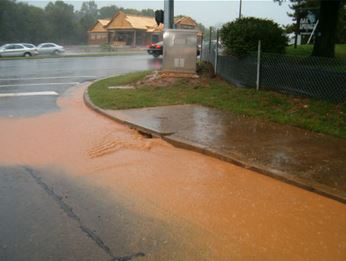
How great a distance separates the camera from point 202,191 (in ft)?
17.2

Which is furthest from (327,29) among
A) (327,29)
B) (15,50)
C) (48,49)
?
(48,49)

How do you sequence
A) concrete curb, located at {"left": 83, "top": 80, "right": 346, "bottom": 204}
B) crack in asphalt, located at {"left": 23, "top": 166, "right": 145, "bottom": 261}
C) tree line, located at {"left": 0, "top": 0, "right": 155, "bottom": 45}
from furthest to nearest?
tree line, located at {"left": 0, "top": 0, "right": 155, "bottom": 45}
concrete curb, located at {"left": 83, "top": 80, "right": 346, "bottom": 204}
crack in asphalt, located at {"left": 23, "top": 166, "right": 145, "bottom": 261}

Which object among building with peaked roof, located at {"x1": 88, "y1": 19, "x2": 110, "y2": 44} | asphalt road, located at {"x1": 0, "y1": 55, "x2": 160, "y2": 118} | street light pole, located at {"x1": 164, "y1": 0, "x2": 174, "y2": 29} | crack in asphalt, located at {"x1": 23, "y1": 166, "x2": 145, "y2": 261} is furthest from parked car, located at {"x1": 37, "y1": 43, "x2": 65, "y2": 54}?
crack in asphalt, located at {"x1": 23, "y1": 166, "x2": 145, "y2": 261}

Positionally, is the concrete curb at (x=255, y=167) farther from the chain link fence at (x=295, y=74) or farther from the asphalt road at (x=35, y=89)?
the chain link fence at (x=295, y=74)

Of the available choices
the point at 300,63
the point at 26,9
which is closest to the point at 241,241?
the point at 300,63

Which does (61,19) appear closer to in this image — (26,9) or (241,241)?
(26,9)

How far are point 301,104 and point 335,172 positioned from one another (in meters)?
4.22

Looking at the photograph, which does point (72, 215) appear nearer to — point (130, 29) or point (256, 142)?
point (256, 142)

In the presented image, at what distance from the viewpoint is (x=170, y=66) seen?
14.2 meters

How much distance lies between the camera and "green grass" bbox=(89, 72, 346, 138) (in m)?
8.56

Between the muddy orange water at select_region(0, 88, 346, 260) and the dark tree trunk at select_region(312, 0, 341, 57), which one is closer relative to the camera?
the muddy orange water at select_region(0, 88, 346, 260)

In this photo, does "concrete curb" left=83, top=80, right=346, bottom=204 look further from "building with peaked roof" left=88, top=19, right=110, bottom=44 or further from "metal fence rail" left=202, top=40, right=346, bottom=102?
"building with peaked roof" left=88, top=19, right=110, bottom=44

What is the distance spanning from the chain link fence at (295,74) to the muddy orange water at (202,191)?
433 cm

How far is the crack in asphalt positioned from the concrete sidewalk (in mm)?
2571
